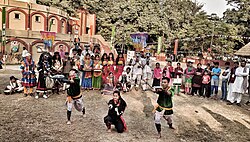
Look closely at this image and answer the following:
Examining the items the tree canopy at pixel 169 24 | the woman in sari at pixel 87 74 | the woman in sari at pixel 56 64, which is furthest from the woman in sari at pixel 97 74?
the tree canopy at pixel 169 24

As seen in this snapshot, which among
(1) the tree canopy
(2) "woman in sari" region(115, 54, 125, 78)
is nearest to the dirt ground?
(2) "woman in sari" region(115, 54, 125, 78)

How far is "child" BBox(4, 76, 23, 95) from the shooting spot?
→ 9.42 metres

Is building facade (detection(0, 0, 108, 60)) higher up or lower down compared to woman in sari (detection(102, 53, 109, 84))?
higher up

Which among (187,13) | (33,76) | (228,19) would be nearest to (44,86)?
(33,76)

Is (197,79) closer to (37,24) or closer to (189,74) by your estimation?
(189,74)

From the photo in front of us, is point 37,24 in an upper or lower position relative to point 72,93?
upper

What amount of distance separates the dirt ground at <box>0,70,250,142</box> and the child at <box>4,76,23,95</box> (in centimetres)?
40

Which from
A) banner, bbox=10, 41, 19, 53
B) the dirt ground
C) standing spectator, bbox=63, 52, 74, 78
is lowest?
the dirt ground

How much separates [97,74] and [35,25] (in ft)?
93.1

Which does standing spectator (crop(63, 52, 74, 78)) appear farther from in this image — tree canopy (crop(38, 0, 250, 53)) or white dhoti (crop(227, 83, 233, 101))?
tree canopy (crop(38, 0, 250, 53))

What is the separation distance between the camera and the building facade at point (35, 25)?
27266 mm

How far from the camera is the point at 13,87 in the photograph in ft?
31.3

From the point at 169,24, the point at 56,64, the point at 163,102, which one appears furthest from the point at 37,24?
the point at 163,102

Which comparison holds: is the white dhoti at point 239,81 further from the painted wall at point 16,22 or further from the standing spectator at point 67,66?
the painted wall at point 16,22
